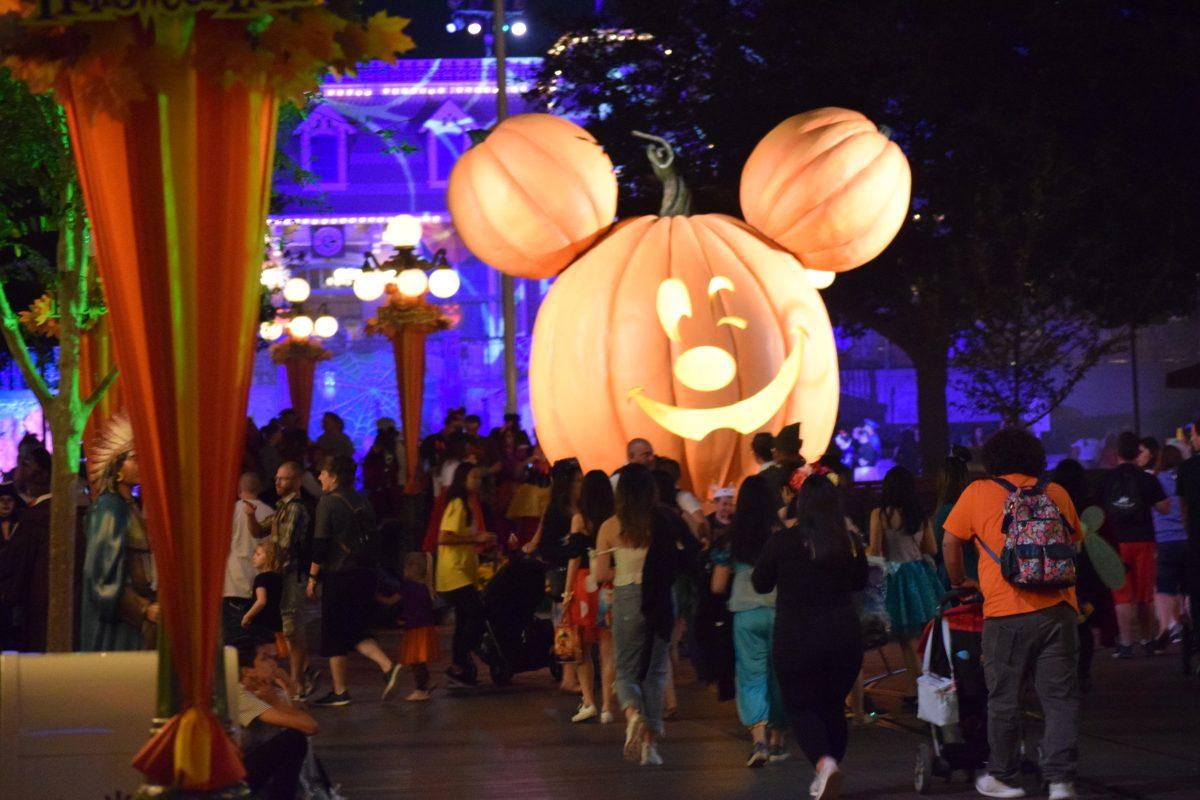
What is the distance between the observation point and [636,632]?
9953mm

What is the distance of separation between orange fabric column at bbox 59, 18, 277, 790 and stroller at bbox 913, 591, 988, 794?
409cm

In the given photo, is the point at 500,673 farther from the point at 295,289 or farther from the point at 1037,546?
the point at 295,289

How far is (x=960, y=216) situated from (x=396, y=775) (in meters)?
18.1

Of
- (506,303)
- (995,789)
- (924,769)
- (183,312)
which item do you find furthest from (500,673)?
(506,303)

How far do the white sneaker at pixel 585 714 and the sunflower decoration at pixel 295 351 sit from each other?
1402 cm

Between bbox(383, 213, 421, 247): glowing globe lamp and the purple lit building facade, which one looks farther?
the purple lit building facade

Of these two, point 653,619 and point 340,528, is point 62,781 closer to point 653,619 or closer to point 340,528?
point 653,619

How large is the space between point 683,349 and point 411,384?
13.5 feet

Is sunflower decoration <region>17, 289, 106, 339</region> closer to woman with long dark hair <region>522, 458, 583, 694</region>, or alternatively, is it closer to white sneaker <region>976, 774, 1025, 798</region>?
woman with long dark hair <region>522, 458, 583, 694</region>

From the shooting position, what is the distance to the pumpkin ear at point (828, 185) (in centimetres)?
1631

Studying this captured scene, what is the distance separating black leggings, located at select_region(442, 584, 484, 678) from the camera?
13203 millimetres

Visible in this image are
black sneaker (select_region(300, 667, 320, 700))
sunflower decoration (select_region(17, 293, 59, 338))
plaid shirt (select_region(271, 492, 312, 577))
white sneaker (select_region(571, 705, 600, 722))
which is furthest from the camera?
sunflower decoration (select_region(17, 293, 59, 338))

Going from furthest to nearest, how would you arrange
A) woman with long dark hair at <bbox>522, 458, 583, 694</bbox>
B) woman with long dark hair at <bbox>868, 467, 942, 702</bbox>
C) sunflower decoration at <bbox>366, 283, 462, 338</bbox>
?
sunflower decoration at <bbox>366, 283, 462, 338</bbox> → woman with long dark hair at <bbox>522, 458, 583, 694</bbox> → woman with long dark hair at <bbox>868, 467, 942, 702</bbox>

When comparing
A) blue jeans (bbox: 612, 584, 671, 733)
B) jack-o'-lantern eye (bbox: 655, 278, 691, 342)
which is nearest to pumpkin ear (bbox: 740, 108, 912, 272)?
jack-o'-lantern eye (bbox: 655, 278, 691, 342)
